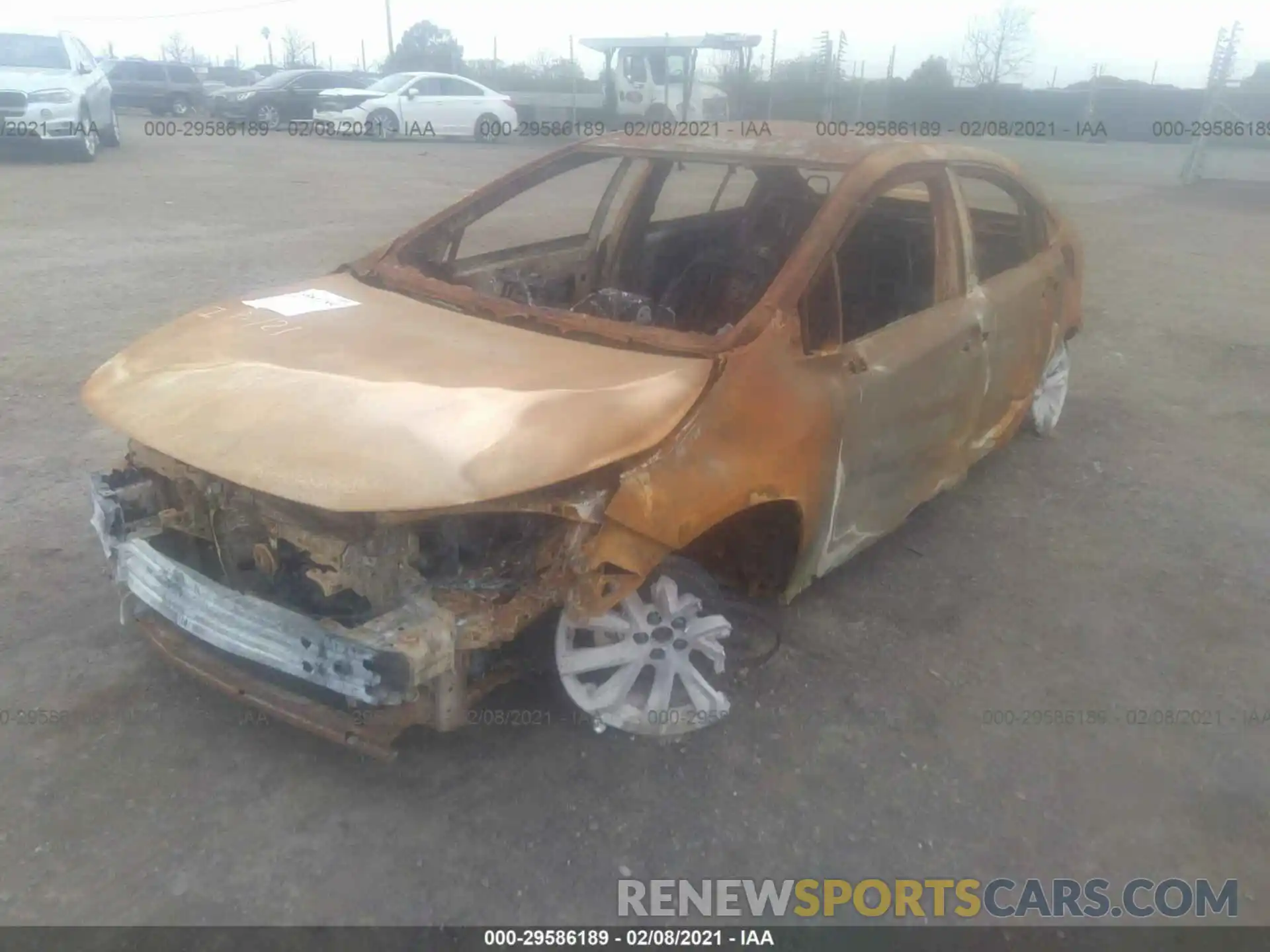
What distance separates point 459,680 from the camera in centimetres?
249

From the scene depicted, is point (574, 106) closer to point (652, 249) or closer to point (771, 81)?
point (771, 81)

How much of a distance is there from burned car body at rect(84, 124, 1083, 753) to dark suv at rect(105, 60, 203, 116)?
2321 cm

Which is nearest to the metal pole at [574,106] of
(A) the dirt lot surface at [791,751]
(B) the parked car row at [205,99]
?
(B) the parked car row at [205,99]

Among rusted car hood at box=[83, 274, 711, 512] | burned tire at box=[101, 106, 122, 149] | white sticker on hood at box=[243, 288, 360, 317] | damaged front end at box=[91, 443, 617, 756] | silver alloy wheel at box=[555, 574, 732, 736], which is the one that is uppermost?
burned tire at box=[101, 106, 122, 149]

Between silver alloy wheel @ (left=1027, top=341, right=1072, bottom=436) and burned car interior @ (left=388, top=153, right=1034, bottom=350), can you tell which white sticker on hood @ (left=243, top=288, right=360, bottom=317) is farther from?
silver alloy wheel @ (left=1027, top=341, right=1072, bottom=436)

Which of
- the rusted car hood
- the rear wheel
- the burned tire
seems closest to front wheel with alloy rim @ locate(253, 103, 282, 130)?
the rear wheel

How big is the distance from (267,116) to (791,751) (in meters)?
21.3

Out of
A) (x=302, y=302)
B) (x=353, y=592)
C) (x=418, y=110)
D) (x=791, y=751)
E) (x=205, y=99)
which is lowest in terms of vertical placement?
(x=791, y=751)

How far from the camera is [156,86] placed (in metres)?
22.7

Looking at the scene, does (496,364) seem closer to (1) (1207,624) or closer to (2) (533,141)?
(1) (1207,624)

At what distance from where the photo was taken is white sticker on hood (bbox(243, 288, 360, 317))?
10.6 ft

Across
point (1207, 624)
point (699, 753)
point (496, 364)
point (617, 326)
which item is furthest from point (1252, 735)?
point (496, 364)

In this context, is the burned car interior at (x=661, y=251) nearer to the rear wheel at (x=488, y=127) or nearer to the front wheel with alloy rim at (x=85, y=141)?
the front wheel with alloy rim at (x=85, y=141)

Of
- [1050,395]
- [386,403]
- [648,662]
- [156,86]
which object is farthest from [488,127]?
[648,662]
